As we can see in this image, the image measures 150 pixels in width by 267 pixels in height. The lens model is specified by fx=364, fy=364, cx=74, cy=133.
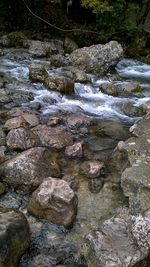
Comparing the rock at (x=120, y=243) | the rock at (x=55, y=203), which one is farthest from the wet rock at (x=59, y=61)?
the rock at (x=120, y=243)

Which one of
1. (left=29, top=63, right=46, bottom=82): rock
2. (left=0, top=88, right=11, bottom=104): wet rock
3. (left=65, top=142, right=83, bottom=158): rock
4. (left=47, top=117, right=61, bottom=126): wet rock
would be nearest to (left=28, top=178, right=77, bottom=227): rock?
(left=65, top=142, right=83, bottom=158): rock

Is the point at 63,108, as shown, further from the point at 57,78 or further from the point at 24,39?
the point at 24,39

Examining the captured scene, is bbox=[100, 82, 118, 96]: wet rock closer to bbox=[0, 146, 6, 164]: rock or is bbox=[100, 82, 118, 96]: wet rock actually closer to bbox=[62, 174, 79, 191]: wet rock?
bbox=[0, 146, 6, 164]: rock

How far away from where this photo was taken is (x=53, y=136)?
7172mm

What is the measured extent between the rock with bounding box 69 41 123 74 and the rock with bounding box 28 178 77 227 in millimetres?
7448

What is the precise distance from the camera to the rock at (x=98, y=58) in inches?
474

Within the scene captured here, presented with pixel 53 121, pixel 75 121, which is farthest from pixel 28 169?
pixel 75 121

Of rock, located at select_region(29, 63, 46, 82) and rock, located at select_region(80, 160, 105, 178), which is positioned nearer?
rock, located at select_region(80, 160, 105, 178)

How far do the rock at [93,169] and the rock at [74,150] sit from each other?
1.23 feet

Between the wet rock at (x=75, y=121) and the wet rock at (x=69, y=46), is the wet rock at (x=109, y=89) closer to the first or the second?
the wet rock at (x=75, y=121)

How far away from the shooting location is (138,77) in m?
12.3

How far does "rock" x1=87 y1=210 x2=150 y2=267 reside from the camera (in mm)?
4176

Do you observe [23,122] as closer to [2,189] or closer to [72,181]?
[72,181]

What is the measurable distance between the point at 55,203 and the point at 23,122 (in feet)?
9.77
